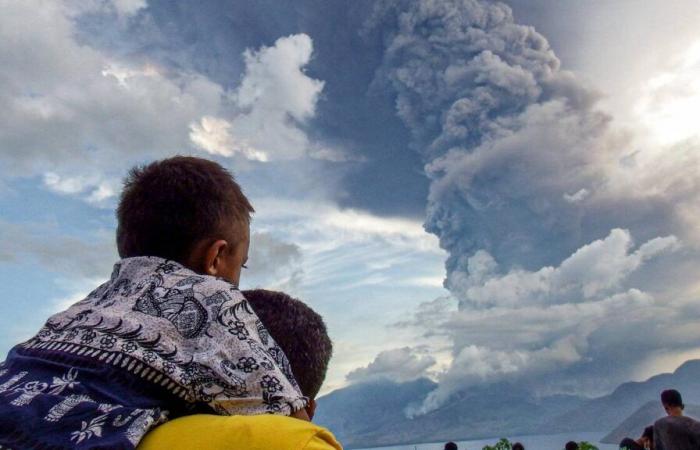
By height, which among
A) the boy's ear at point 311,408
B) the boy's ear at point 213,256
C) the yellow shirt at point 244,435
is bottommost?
the yellow shirt at point 244,435

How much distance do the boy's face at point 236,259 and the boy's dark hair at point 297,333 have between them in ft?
0.34

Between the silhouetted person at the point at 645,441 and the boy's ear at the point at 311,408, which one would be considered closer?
the boy's ear at the point at 311,408

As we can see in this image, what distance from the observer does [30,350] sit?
1357 mm

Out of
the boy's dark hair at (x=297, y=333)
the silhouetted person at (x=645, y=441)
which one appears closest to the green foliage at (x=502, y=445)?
the silhouetted person at (x=645, y=441)

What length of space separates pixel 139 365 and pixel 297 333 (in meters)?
0.58

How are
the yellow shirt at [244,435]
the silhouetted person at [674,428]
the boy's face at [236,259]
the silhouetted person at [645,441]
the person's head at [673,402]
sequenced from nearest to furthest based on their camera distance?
1. the yellow shirt at [244,435]
2. the boy's face at [236,259]
3. the silhouetted person at [674,428]
4. the person's head at [673,402]
5. the silhouetted person at [645,441]

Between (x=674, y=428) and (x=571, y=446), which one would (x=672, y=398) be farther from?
(x=571, y=446)

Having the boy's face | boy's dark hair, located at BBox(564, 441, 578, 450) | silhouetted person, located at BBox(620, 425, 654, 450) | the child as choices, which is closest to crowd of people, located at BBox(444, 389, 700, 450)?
silhouetted person, located at BBox(620, 425, 654, 450)

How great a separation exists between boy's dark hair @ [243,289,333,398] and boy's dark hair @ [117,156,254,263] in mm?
222

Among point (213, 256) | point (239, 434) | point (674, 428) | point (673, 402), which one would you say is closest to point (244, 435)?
point (239, 434)

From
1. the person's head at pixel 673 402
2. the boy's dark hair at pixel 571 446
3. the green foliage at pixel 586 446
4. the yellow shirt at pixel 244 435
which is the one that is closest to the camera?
the yellow shirt at pixel 244 435

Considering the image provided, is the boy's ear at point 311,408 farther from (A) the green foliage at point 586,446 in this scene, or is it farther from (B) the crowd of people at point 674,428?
(A) the green foliage at point 586,446

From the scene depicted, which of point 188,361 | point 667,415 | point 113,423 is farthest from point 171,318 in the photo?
point 667,415

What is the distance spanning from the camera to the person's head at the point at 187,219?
1.65 metres
